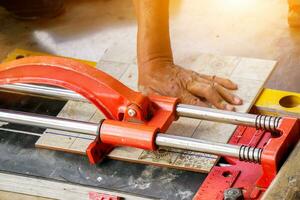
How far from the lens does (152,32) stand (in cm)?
232

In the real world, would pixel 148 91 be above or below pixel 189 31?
above

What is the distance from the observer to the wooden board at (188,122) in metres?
2.03

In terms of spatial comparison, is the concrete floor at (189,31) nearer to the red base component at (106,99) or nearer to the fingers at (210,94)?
the fingers at (210,94)

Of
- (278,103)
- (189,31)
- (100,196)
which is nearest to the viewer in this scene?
(100,196)

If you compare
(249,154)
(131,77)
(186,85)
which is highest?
(249,154)

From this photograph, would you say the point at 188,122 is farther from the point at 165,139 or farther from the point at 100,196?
the point at 100,196

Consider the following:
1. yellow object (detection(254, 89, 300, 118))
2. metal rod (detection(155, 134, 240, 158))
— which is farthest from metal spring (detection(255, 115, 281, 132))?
yellow object (detection(254, 89, 300, 118))

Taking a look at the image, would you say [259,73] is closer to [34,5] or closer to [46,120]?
[46,120]

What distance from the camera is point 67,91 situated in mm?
2166

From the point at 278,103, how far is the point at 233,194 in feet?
1.64

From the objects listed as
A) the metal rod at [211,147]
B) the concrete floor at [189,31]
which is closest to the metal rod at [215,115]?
the metal rod at [211,147]

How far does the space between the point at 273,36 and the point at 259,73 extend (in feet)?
2.13

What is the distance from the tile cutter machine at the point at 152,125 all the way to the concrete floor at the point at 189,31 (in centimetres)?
56

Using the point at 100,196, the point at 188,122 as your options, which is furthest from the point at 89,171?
the point at 188,122
